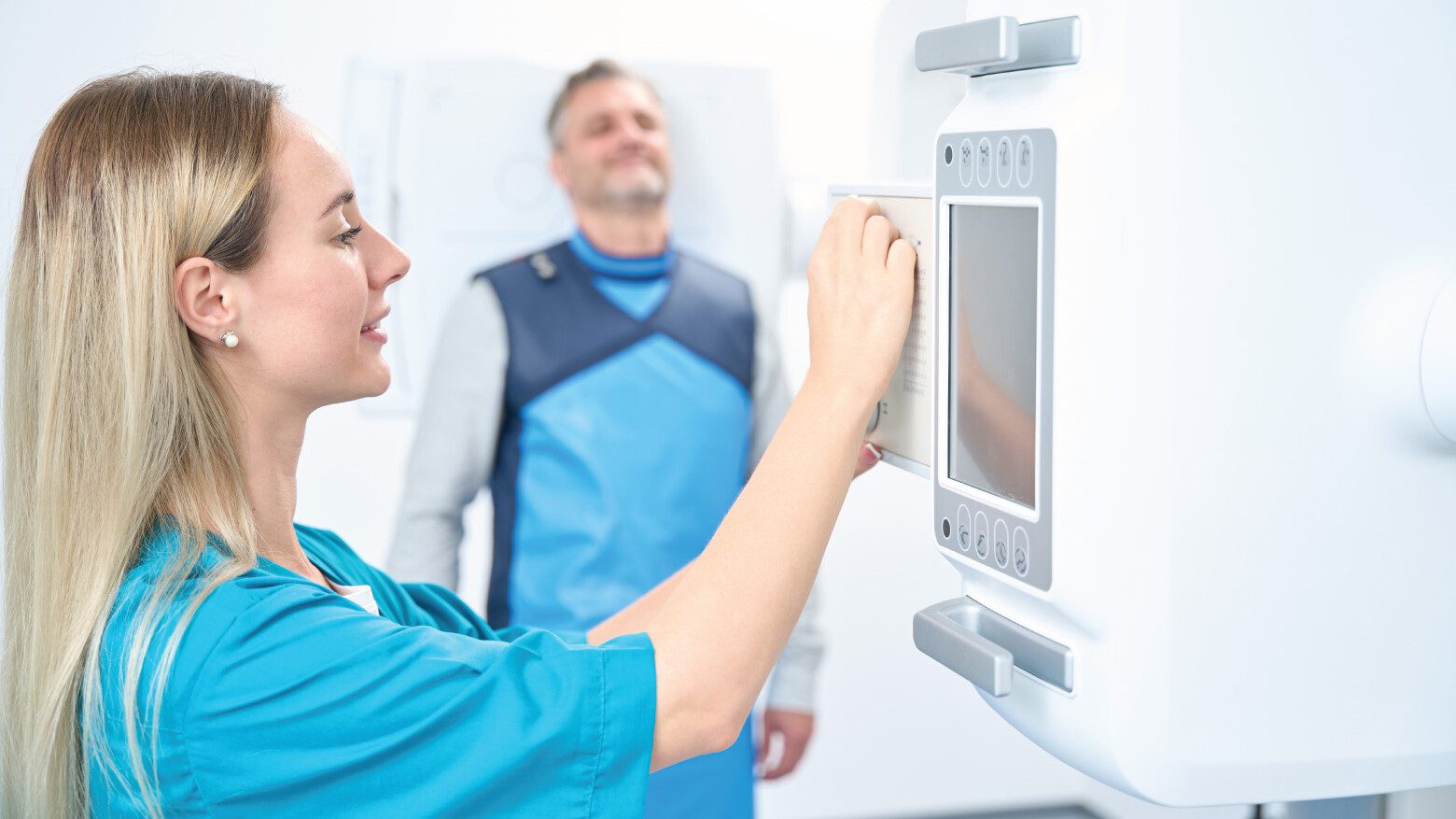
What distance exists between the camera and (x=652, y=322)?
2236mm

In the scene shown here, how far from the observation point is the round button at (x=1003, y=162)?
0.78 meters

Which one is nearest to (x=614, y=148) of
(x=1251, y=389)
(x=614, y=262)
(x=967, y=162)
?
(x=614, y=262)

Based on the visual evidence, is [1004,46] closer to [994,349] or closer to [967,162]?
[967,162]

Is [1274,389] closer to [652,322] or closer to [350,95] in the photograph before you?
[652,322]

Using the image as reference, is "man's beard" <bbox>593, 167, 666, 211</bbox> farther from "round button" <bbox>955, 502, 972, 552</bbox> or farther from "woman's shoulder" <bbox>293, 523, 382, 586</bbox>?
"round button" <bbox>955, 502, 972, 552</bbox>

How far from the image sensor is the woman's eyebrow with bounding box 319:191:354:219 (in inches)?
37.9

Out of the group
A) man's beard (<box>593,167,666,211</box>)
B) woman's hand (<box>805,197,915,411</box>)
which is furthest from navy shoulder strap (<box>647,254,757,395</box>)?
woman's hand (<box>805,197,915,411</box>)

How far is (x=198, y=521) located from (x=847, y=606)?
216cm

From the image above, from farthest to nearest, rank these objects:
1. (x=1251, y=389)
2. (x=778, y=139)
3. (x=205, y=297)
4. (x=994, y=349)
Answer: (x=778, y=139) < (x=205, y=297) < (x=994, y=349) < (x=1251, y=389)

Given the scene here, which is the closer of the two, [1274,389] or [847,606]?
[1274,389]

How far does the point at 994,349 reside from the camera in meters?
0.82

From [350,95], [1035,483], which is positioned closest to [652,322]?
[350,95]

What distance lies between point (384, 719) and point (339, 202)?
0.40 meters

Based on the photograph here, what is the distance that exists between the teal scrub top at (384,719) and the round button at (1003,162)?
0.37 meters
